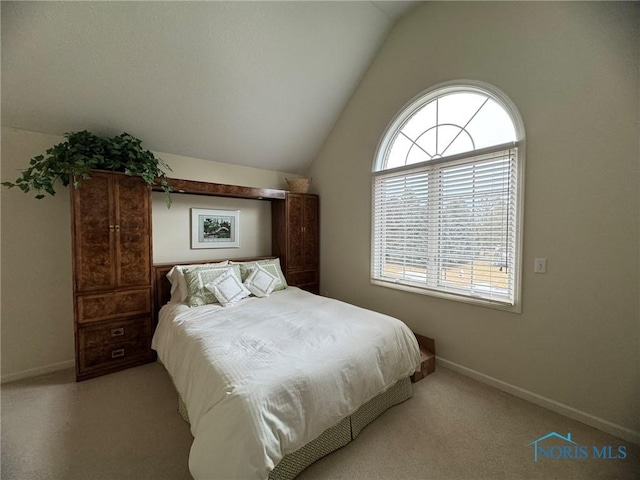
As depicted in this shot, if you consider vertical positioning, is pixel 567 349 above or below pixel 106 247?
below

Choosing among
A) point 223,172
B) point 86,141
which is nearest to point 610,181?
point 223,172

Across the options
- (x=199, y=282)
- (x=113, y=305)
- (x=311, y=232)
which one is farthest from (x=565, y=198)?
(x=113, y=305)

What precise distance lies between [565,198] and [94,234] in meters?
4.07

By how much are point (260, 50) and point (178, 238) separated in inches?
92.3

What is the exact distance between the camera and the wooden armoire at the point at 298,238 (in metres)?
3.79

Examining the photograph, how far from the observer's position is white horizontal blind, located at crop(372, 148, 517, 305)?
7.47 ft

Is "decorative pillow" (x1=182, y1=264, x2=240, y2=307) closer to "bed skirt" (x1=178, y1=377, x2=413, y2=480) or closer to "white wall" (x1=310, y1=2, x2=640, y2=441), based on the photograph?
"bed skirt" (x1=178, y1=377, x2=413, y2=480)

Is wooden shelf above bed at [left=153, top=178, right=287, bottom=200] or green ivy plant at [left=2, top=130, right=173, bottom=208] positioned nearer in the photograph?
green ivy plant at [left=2, top=130, right=173, bottom=208]

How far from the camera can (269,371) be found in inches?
56.2

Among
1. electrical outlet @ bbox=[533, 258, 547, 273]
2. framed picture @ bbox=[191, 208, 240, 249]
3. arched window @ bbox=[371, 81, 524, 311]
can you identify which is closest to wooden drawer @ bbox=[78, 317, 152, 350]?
framed picture @ bbox=[191, 208, 240, 249]

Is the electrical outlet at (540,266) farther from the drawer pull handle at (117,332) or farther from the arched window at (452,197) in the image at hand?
the drawer pull handle at (117,332)

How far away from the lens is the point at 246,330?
2.00m

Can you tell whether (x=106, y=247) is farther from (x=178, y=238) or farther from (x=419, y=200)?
(x=419, y=200)

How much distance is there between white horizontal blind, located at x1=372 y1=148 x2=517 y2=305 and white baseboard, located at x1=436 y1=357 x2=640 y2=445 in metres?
0.73
